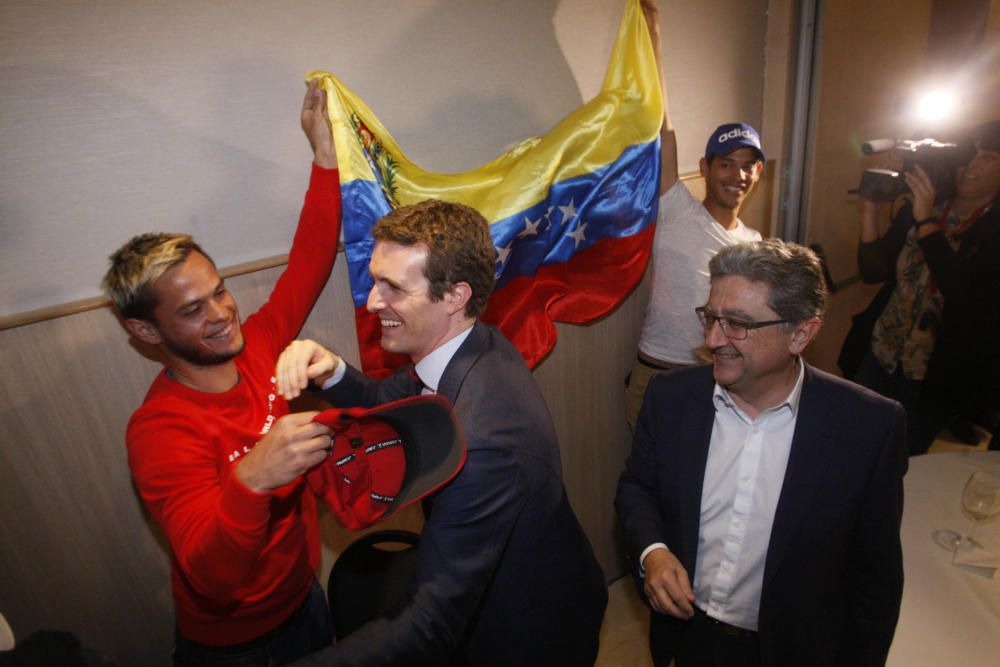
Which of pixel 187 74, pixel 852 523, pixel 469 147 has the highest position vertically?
pixel 187 74

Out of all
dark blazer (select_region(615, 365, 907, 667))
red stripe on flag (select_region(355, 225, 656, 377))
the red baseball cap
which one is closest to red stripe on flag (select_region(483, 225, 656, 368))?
red stripe on flag (select_region(355, 225, 656, 377))

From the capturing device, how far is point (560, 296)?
230 cm

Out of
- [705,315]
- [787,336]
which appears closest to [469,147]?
[705,315]

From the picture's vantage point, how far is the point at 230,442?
1.39 meters

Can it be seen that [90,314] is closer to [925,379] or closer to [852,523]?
[852,523]

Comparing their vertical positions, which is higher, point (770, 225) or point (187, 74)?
point (187, 74)

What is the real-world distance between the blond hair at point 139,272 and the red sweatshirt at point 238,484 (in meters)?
0.20

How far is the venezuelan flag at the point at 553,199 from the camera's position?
1745mm

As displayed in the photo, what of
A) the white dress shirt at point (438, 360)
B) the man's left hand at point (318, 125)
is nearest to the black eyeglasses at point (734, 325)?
the white dress shirt at point (438, 360)

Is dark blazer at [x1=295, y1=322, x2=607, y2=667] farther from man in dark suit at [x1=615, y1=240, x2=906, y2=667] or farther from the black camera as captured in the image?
the black camera

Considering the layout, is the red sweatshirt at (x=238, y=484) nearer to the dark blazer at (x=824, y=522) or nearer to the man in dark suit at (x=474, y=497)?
the man in dark suit at (x=474, y=497)

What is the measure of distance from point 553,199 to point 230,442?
50.7 inches

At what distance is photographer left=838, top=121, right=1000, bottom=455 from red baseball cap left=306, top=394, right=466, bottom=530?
2.32 m

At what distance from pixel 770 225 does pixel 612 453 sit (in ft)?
5.36
